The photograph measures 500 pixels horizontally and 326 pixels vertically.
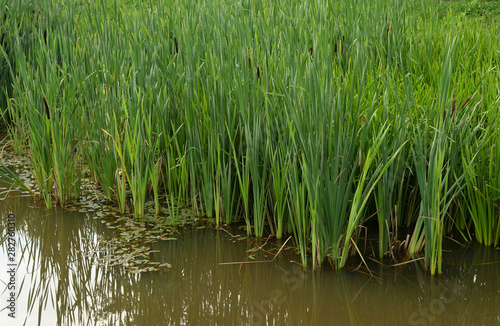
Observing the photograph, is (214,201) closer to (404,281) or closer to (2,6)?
(404,281)

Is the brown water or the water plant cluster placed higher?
the water plant cluster

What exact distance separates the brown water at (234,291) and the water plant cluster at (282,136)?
144 mm

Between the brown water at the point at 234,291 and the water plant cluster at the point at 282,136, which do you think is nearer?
the brown water at the point at 234,291

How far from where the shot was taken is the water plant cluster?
256 centimetres

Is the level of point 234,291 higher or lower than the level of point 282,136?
lower

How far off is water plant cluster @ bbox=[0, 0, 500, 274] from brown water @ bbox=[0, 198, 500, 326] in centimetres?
A: 14

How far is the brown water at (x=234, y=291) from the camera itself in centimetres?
232

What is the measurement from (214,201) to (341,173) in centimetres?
98

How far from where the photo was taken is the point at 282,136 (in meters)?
2.92

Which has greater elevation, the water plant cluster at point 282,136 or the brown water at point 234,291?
the water plant cluster at point 282,136

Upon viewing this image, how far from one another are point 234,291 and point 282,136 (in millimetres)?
864

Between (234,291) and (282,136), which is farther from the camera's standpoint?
(282,136)

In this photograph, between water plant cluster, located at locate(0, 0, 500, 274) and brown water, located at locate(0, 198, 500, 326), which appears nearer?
brown water, located at locate(0, 198, 500, 326)

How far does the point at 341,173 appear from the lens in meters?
2.52
